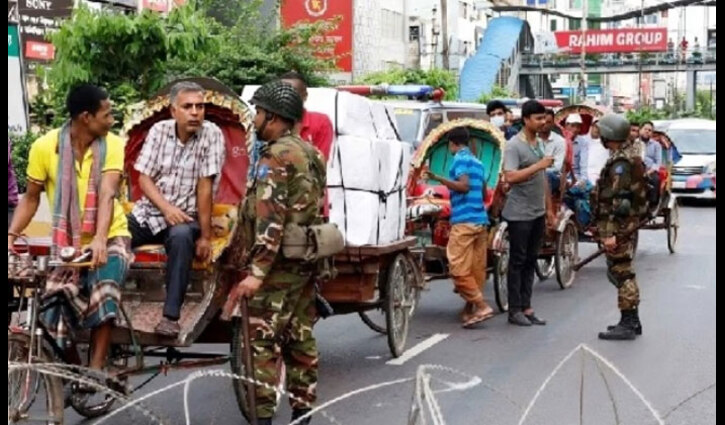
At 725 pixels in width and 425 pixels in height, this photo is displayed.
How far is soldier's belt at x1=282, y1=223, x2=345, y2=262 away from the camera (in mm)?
6562

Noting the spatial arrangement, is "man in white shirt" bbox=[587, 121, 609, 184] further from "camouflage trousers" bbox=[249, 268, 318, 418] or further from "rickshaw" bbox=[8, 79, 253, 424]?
"camouflage trousers" bbox=[249, 268, 318, 418]

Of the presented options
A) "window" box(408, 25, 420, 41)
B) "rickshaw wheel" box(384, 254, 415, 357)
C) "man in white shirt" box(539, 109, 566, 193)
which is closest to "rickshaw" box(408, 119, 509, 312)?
"man in white shirt" box(539, 109, 566, 193)

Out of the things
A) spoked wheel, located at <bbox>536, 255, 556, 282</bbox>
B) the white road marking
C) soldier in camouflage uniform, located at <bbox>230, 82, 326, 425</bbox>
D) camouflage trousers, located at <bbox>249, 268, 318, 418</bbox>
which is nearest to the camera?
soldier in camouflage uniform, located at <bbox>230, 82, 326, 425</bbox>

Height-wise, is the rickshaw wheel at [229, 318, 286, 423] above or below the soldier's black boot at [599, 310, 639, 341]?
above

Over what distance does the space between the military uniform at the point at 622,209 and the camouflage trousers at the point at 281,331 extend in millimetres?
4318

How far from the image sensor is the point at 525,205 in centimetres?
1123

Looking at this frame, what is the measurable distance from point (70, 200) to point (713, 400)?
4.24 metres

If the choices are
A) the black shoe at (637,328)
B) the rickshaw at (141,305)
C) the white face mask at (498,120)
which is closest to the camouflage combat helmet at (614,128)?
the black shoe at (637,328)

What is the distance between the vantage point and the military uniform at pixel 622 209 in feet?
34.2

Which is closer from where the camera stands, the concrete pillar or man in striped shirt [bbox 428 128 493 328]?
man in striped shirt [bbox 428 128 493 328]

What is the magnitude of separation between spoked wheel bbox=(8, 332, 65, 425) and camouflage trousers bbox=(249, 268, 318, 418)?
1.00 m

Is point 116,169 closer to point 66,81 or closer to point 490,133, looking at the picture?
point 490,133

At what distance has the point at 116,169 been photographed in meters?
6.84

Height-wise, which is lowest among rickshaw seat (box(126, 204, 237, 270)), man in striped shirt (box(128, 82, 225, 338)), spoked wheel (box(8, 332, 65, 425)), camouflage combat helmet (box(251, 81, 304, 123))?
spoked wheel (box(8, 332, 65, 425))
